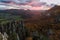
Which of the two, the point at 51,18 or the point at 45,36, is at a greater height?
the point at 51,18

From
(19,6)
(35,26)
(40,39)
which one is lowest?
(40,39)

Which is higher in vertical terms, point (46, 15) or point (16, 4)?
point (16, 4)

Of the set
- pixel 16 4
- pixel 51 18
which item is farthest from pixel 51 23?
pixel 16 4

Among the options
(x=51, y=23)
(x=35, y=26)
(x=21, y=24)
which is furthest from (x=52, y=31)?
(x=21, y=24)

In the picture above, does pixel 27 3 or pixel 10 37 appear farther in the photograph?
pixel 27 3

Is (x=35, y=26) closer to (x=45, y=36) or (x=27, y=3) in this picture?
(x=45, y=36)

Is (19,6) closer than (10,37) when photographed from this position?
No

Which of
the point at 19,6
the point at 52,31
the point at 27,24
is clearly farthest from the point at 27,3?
the point at 52,31

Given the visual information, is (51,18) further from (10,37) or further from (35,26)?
(10,37)
